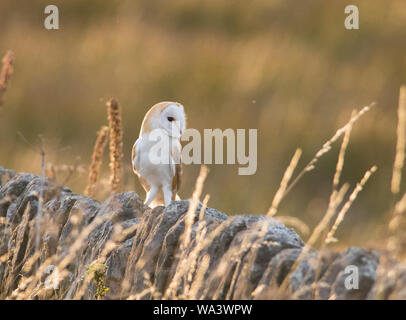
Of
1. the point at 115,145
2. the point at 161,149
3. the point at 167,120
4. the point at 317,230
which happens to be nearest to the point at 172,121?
the point at 167,120

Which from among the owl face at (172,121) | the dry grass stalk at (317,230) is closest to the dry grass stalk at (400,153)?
the dry grass stalk at (317,230)

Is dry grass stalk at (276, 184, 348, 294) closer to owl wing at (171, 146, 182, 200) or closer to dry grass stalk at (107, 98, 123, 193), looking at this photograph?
dry grass stalk at (107, 98, 123, 193)

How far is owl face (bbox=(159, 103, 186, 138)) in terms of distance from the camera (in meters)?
5.57

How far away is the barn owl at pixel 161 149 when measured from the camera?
5590 millimetres

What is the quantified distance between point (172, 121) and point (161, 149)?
19 centimetres

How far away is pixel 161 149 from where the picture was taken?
5.64 m

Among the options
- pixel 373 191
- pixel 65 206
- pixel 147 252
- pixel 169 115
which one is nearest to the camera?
pixel 147 252

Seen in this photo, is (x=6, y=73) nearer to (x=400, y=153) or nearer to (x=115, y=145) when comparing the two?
(x=115, y=145)

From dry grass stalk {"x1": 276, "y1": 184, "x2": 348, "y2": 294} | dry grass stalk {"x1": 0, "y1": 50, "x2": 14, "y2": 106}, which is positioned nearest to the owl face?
dry grass stalk {"x1": 0, "y1": 50, "x2": 14, "y2": 106}
